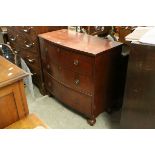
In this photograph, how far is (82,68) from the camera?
1.56 meters

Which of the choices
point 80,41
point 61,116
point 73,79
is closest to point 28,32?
point 80,41

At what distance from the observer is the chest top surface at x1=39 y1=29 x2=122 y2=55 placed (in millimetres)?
1505

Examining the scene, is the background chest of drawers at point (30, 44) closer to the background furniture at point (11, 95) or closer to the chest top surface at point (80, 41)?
the chest top surface at point (80, 41)

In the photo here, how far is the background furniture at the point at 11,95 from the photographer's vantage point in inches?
37.2

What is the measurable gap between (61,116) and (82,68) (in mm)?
638

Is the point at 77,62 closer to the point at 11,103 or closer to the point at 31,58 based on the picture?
the point at 11,103

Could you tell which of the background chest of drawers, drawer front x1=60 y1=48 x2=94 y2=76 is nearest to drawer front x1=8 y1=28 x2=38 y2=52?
the background chest of drawers

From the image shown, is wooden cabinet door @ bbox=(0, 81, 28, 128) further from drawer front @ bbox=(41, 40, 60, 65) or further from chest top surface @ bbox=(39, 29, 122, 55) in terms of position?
drawer front @ bbox=(41, 40, 60, 65)

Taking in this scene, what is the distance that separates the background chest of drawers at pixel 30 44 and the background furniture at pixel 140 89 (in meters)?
1.07

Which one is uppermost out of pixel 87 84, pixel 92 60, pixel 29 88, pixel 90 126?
pixel 92 60
